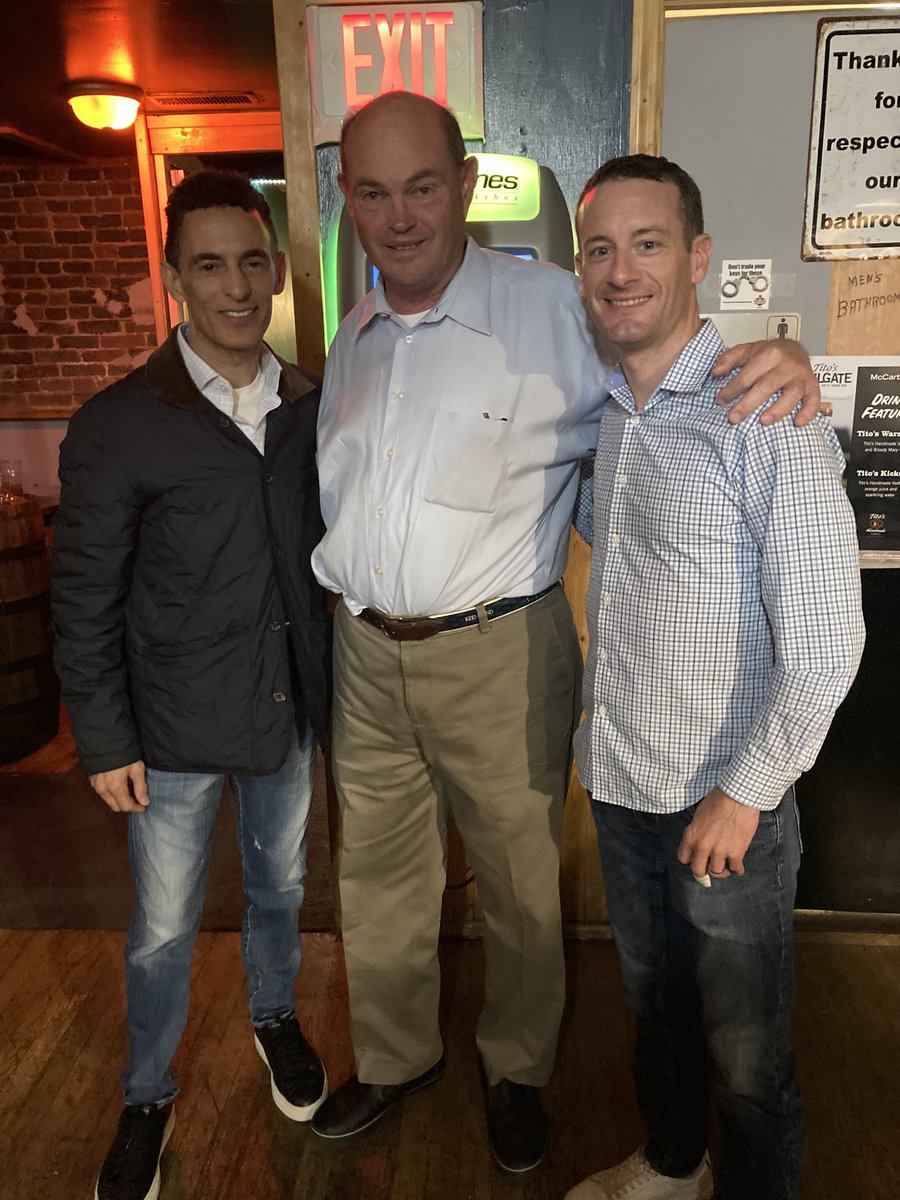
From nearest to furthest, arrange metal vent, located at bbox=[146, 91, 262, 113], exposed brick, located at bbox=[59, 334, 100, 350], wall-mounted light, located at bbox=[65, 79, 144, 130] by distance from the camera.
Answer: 1. wall-mounted light, located at bbox=[65, 79, 144, 130]
2. metal vent, located at bbox=[146, 91, 262, 113]
3. exposed brick, located at bbox=[59, 334, 100, 350]

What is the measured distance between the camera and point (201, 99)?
429cm

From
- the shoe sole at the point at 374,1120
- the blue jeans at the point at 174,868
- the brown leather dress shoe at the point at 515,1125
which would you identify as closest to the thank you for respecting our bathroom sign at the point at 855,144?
the blue jeans at the point at 174,868

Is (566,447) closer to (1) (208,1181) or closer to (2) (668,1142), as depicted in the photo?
(2) (668,1142)

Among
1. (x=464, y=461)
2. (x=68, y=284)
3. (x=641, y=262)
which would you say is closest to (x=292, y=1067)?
(x=464, y=461)

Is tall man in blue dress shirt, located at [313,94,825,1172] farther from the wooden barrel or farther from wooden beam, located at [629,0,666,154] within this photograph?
the wooden barrel

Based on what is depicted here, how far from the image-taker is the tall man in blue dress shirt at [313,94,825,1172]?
61.4 inches

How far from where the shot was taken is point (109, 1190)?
64.9 inches

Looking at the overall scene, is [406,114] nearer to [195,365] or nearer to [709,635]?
[195,365]

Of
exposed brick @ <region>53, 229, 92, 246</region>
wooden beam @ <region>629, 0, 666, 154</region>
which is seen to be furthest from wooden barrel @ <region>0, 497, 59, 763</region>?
wooden beam @ <region>629, 0, 666, 154</region>

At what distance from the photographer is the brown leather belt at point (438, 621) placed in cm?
160

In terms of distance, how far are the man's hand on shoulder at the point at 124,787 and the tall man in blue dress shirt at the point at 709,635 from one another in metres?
0.83

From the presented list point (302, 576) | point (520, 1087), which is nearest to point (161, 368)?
point (302, 576)

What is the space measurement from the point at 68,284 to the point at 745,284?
13.6ft

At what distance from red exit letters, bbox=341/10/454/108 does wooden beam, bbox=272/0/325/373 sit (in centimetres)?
10
